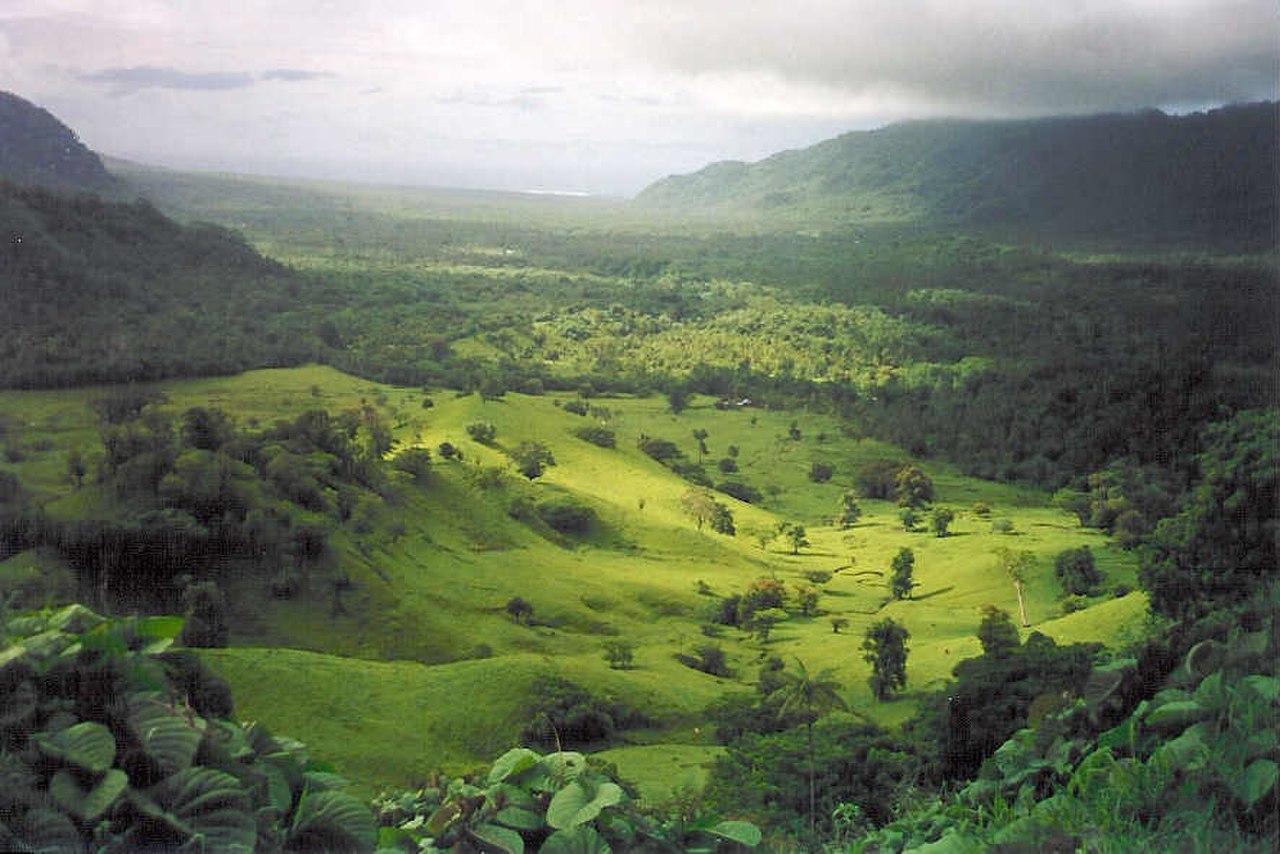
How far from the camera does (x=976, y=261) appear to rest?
11922 millimetres

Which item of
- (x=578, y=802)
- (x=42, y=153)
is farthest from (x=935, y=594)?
(x=42, y=153)

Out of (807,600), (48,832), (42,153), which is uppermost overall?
(42,153)

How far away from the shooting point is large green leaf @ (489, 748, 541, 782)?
3232mm

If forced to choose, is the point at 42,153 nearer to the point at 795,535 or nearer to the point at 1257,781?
the point at 795,535

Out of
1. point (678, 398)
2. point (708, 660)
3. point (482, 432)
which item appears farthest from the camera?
point (678, 398)

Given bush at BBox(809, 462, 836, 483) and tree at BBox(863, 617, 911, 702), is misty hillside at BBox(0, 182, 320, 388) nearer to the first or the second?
bush at BBox(809, 462, 836, 483)

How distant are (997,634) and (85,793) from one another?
4.72m

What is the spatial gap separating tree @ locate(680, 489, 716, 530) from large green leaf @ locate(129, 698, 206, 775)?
4270 mm

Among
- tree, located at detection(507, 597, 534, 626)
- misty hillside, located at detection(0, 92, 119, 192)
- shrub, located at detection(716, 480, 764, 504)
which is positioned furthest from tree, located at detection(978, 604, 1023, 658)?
misty hillside, located at detection(0, 92, 119, 192)

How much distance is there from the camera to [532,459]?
24.0 ft

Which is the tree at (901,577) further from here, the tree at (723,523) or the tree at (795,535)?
the tree at (723,523)

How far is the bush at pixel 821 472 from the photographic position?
→ 7.27 metres

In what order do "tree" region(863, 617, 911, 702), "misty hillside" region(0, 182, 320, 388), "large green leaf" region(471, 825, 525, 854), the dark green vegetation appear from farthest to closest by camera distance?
"misty hillside" region(0, 182, 320, 388), "tree" region(863, 617, 911, 702), the dark green vegetation, "large green leaf" region(471, 825, 525, 854)

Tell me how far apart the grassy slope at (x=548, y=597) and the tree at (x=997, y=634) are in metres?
0.15
